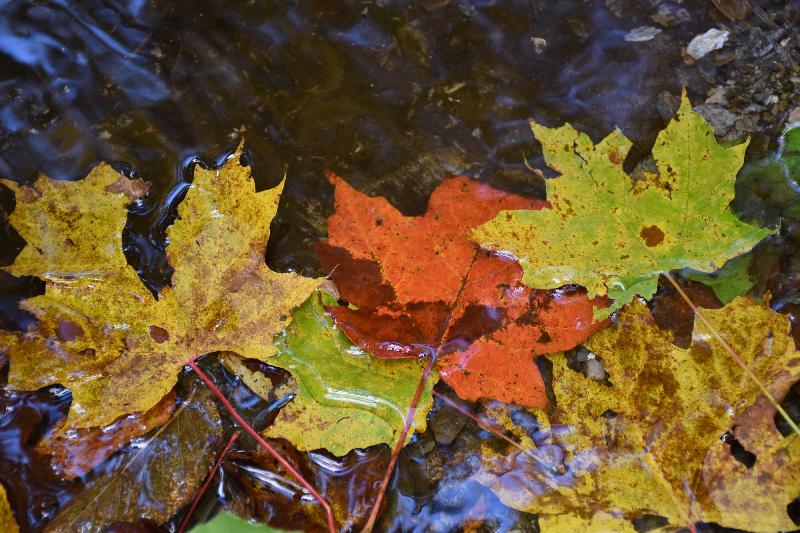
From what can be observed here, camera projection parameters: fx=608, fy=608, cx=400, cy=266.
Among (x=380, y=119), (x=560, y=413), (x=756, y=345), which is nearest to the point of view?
(x=756, y=345)

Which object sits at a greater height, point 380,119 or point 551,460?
point 380,119

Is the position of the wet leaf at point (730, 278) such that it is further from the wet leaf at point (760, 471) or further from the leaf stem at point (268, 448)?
the leaf stem at point (268, 448)

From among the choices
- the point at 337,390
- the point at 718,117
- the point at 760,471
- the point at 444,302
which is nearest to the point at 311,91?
the point at 444,302

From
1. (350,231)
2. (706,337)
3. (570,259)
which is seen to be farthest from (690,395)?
(350,231)

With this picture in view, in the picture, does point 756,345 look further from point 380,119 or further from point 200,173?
point 200,173

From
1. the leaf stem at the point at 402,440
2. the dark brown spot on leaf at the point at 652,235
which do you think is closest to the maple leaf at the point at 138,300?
the leaf stem at the point at 402,440

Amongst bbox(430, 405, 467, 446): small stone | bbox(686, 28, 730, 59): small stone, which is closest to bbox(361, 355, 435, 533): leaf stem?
bbox(430, 405, 467, 446): small stone

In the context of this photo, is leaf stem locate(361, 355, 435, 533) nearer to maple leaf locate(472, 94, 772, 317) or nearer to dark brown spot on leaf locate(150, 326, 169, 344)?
maple leaf locate(472, 94, 772, 317)
